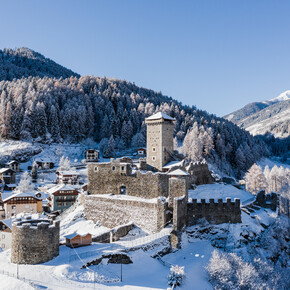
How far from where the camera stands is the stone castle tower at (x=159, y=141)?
48469mm

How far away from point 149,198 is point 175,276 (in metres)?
13.4

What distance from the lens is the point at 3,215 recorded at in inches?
2357

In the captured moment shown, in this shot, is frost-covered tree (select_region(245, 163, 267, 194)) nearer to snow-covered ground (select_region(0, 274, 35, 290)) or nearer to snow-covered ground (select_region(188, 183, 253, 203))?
snow-covered ground (select_region(188, 183, 253, 203))

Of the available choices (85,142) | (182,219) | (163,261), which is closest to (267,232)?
(182,219)

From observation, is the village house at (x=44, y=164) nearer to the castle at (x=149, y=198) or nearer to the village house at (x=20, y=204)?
the village house at (x=20, y=204)

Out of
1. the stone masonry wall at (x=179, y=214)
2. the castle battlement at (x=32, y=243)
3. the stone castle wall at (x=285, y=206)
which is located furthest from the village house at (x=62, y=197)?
Result: the stone castle wall at (x=285, y=206)

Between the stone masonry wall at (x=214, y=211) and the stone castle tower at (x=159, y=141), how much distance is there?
53.7 feet

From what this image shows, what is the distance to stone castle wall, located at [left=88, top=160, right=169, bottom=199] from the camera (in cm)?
3619

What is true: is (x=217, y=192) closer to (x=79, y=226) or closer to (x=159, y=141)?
(x=159, y=141)

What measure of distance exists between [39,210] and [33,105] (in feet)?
189

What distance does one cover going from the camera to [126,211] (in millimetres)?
35312

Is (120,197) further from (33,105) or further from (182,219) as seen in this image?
(33,105)

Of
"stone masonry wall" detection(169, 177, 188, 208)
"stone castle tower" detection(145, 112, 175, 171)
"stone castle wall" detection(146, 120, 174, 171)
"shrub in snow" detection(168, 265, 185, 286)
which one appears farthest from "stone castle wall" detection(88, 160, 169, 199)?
"shrub in snow" detection(168, 265, 185, 286)

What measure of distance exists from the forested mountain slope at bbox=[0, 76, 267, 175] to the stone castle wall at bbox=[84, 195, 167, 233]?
51.2m
